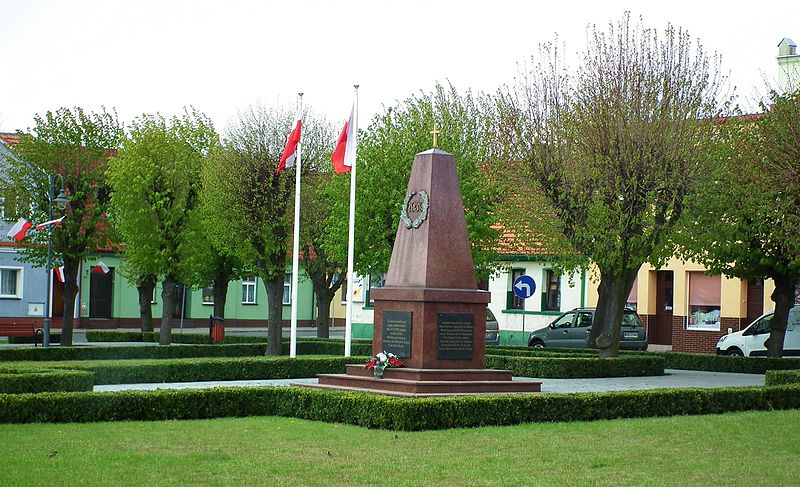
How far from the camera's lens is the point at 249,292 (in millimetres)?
60938

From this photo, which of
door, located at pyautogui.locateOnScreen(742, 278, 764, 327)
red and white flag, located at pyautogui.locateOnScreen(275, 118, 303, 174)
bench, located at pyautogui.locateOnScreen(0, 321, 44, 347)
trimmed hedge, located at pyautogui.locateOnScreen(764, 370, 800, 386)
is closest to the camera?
trimmed hedge, located at pyautogui.locateOnScreen(764, 370, 800, 386)

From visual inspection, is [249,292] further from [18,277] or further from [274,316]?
[274,316]

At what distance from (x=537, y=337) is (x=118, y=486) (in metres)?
28.4

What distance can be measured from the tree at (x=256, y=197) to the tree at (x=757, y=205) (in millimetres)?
11429

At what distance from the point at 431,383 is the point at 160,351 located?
15.2 m

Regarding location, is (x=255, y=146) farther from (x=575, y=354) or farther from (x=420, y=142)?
(x=575, y=354)

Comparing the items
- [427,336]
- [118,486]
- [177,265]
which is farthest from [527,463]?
[177,265]

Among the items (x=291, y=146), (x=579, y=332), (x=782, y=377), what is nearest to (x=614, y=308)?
(x=782, y=377)

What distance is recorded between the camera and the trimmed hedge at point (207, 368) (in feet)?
74.4

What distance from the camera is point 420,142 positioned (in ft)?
104

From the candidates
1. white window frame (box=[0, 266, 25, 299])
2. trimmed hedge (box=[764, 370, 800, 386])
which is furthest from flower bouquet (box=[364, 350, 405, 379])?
white window frame (box=[0, 266, 25, 299])

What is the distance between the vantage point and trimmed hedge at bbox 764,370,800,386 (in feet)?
65.3

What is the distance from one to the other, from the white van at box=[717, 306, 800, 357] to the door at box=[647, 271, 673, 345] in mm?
8169

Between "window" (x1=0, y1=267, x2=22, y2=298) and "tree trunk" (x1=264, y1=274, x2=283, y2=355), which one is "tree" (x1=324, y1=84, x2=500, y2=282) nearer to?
"tree trunk" (x1=264, y1=274, x2=283, y2=355)
